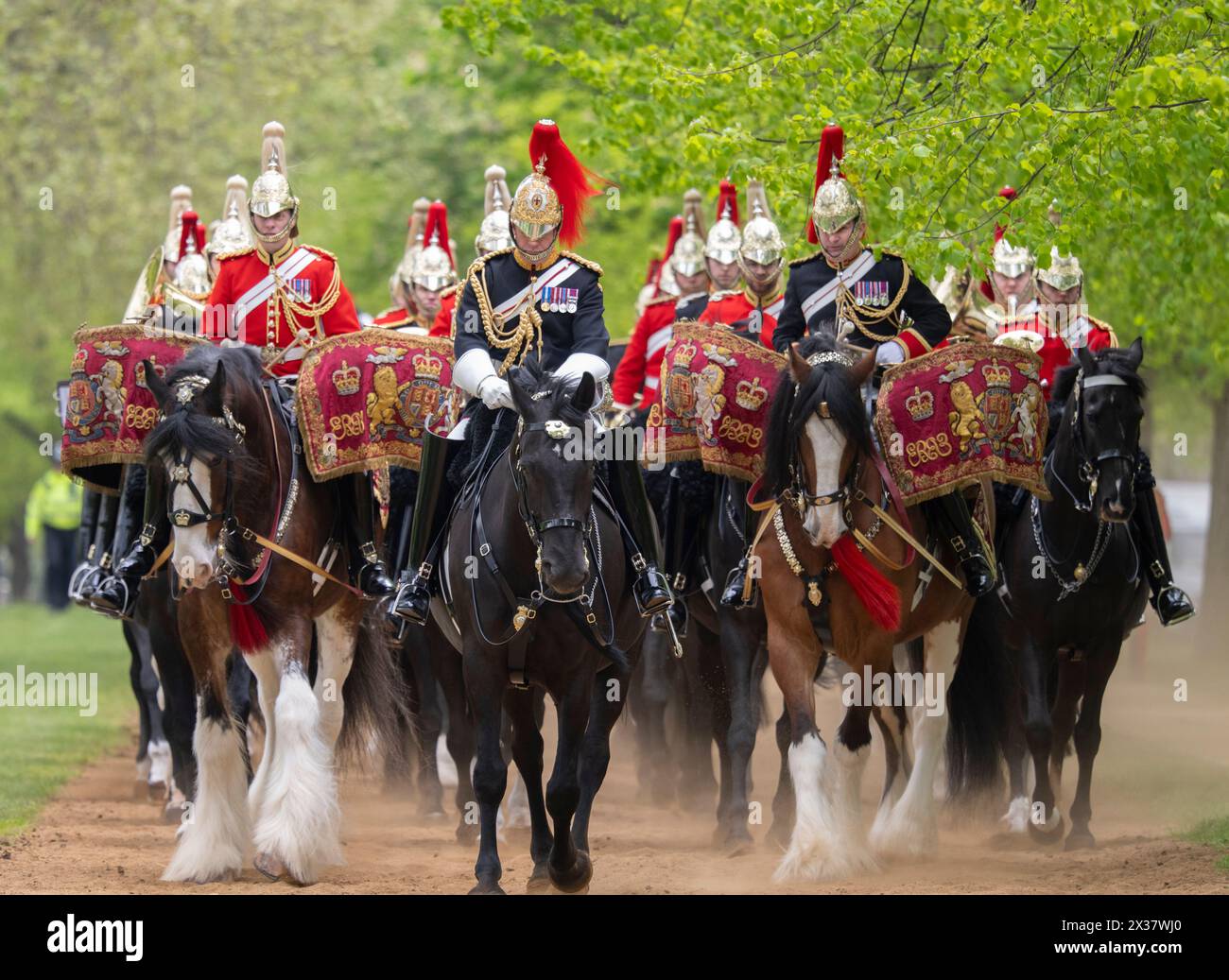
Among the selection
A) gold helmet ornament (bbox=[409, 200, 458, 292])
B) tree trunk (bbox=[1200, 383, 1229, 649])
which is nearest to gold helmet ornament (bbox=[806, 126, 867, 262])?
gold helmet ornament (bbox=[409, 200, 458, 292])

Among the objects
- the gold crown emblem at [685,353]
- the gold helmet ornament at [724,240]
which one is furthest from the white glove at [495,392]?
the gold helmet ornament at [724,240]

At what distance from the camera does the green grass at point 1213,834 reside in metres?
11.2

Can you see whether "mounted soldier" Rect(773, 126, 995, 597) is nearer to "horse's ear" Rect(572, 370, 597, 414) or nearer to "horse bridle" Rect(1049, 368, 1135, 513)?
"horse bridle" Rect(1049, 368, 1135, 513)

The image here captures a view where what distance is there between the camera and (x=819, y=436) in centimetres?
995

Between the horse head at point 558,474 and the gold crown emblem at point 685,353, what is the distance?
2329 millimetres

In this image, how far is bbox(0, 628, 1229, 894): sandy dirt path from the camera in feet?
33.7

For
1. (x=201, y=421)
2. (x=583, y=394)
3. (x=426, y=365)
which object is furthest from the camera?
(x=426, y=365)

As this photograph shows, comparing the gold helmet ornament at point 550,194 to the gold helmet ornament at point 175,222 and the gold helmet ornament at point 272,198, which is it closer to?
the gold helmet ornament at point 272,198

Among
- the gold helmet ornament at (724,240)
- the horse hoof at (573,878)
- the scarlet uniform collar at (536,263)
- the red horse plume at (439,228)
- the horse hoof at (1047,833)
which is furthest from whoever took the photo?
the red horse plume at (439,228)

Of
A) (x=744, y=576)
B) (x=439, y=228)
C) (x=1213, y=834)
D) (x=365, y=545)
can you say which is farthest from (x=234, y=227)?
(x=1213, y=834)

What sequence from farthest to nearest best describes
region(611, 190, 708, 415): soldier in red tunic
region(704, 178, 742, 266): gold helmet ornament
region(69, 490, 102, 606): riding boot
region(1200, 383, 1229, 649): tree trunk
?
region(1200, 383, 1229, 649): tree trunk
region(704, 178, 742, 266): gold helmet ornament
region(611, 190, 708, 415): soldier in red tunic
region(69, 490, 102, 606): riding boot

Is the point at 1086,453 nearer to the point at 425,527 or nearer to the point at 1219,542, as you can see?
the point at 425,527

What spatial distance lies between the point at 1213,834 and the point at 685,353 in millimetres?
3858

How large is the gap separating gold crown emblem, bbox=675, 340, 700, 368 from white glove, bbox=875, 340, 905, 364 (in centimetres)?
100
